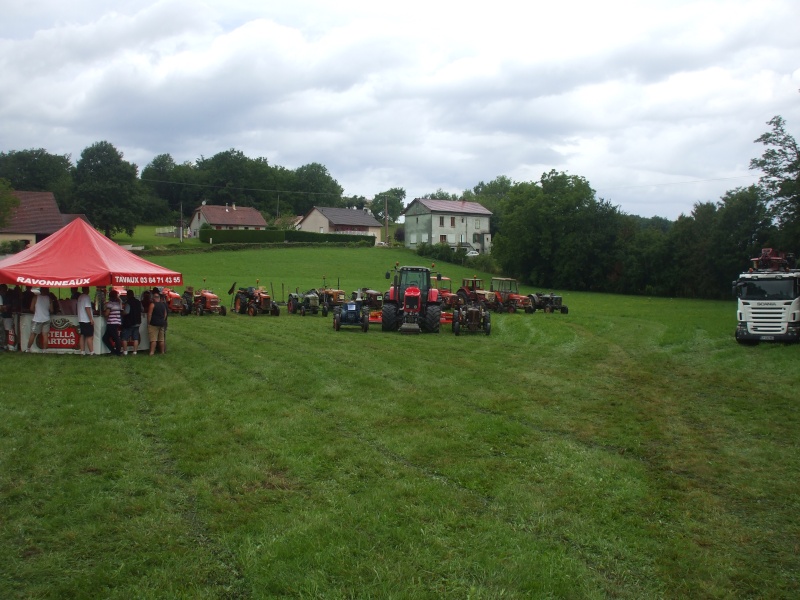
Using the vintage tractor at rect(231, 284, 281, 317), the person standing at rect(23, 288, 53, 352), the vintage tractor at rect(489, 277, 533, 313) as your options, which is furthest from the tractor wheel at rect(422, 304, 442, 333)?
the person standing at rect(23, 288, 53, 352)

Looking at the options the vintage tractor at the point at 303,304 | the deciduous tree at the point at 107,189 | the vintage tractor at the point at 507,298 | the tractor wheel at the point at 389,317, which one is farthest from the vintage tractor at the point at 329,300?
the deciduous tree at the point at 107,189

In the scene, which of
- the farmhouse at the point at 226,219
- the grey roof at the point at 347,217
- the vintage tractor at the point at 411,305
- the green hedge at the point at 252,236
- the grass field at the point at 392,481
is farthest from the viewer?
the grey roof at the point at 347,217

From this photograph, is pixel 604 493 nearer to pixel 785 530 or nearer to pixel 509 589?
pixel 785 530

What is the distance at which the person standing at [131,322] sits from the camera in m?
14.5

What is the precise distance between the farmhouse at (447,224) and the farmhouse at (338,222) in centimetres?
858

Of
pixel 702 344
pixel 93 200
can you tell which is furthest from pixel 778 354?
pixel 93 200

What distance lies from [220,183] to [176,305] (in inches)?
2935

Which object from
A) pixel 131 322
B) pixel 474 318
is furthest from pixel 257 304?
pixel 131 322

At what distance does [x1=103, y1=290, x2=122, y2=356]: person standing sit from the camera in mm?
14250

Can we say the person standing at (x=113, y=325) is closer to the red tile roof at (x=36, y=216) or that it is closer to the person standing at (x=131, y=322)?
the person standing at (x=131, y=322)

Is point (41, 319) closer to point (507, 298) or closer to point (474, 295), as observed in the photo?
point (474, 295)

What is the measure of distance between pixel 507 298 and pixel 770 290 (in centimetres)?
1280

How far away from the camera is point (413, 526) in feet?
16.8

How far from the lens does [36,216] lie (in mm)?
52406
